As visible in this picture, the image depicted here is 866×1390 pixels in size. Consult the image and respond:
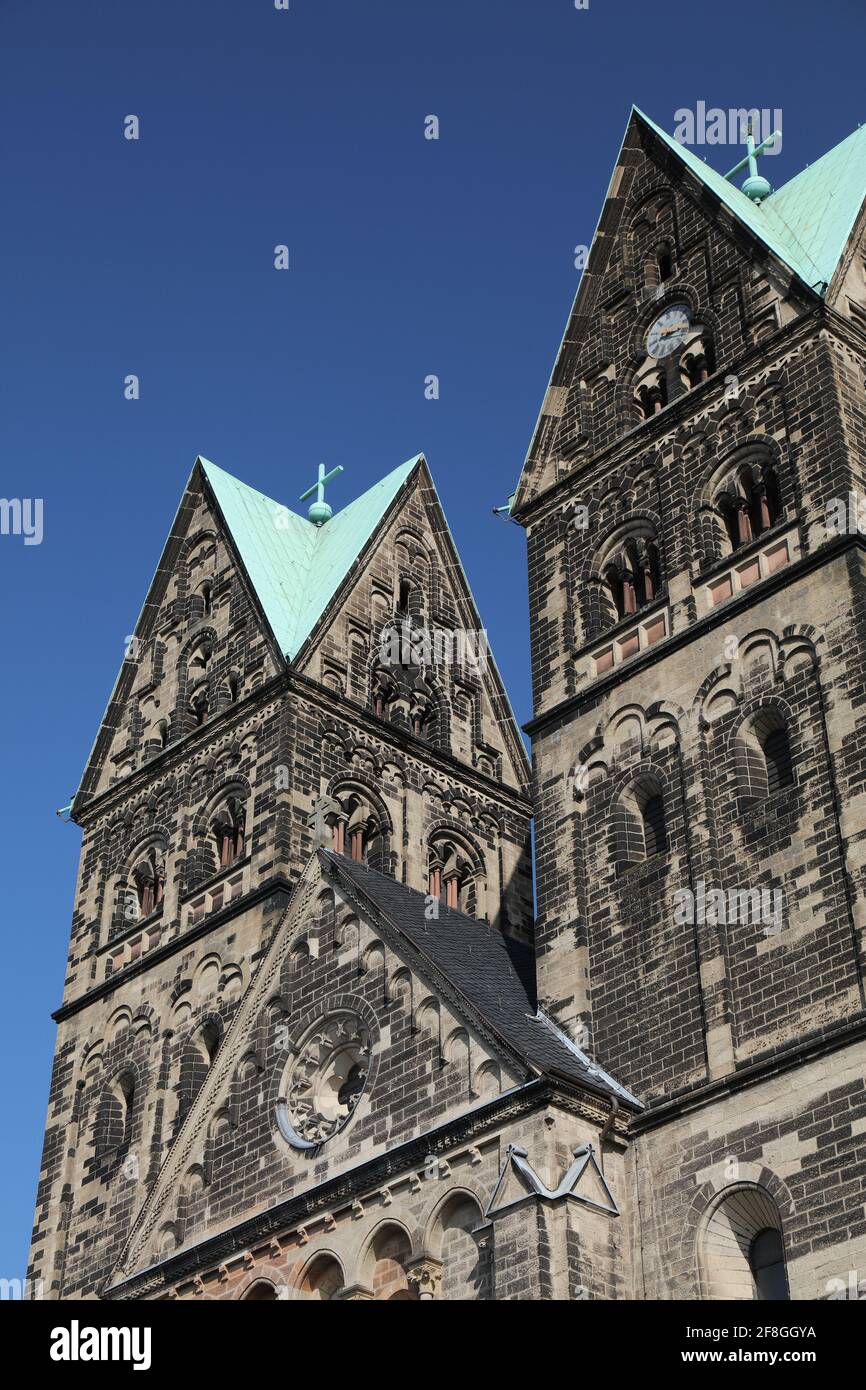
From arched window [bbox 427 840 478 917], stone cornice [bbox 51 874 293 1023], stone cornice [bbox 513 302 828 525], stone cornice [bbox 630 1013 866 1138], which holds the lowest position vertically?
stone cornice [bbox 630 1013 866 1138]

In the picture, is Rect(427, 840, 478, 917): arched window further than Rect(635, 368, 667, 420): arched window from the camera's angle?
Yes

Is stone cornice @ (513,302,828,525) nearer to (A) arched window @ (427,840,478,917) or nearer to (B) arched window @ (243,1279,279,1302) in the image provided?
(A) arched window @ (427,840,478,917)

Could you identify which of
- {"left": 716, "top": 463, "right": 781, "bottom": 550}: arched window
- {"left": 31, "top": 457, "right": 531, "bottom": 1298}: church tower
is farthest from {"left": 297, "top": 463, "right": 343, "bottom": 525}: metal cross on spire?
{"left": 716, "top": 463, "right": 781, "bottom": 550}: arched window

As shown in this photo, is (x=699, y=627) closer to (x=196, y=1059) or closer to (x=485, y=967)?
(x=485, y=967)

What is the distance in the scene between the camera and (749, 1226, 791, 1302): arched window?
2495 centimetres

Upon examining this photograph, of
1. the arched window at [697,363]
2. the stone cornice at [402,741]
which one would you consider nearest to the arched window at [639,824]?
the arched window at [697,363]

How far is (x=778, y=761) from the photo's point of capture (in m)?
29.1

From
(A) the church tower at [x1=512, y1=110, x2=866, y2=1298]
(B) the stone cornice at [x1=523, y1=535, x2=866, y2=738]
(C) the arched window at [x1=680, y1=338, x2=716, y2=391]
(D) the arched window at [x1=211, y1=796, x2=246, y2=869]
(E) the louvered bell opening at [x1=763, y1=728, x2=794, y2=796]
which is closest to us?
(A) the church tower at [x1=512, y1=110, x2=866, y2=1298]

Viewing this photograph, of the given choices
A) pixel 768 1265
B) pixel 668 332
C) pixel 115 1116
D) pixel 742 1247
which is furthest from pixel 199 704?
pixel 768 1265

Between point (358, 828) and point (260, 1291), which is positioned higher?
point (358, 828)

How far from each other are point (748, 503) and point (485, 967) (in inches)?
313

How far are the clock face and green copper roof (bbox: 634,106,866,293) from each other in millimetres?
1859

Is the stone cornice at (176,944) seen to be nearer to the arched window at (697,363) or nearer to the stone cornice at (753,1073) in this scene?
the arched window at (697,363)
